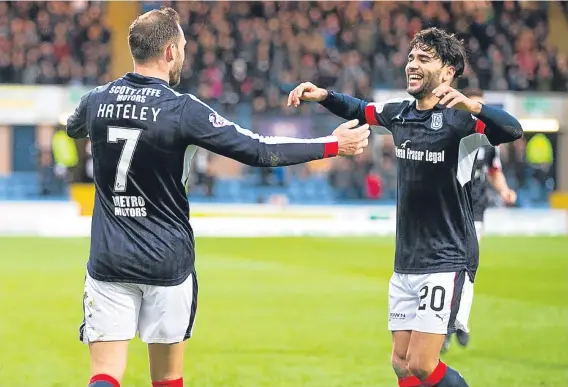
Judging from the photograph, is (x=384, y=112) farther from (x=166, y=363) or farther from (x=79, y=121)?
(x=166, y=363)

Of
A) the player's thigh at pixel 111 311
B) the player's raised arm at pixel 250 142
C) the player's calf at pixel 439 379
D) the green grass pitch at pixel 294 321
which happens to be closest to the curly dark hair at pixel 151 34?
the player's raised arm at pixel 250 142

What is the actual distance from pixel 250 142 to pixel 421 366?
164 centimetres

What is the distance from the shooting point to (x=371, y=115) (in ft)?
19.7

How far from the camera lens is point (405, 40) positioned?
30.5m

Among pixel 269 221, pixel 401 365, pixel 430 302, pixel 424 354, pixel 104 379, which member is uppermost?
pixel 430 302

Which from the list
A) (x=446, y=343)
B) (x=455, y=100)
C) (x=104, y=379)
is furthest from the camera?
(x=446, y=343)

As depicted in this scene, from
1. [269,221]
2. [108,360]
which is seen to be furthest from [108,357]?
[269,221]

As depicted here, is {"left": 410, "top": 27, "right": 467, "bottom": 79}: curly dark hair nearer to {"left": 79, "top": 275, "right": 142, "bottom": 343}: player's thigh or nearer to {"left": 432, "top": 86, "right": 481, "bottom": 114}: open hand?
{"left": 432, "top": 86, "right": 481, "bottom": 114}: open hand

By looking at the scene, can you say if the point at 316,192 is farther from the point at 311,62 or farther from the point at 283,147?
the point at 283,147

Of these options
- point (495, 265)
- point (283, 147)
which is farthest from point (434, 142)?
point (495, 265)

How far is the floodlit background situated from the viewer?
39.7ft

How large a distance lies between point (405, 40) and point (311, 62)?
313cm

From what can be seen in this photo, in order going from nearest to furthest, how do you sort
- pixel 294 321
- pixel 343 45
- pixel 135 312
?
pixel 135 312
pixel 294 321
pixel 343 45

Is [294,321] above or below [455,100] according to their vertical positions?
below
